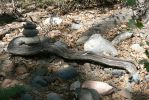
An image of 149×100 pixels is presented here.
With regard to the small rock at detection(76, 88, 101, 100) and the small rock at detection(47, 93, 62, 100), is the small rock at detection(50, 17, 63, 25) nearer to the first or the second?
the small rock at detection(47, 93, 62, 100)

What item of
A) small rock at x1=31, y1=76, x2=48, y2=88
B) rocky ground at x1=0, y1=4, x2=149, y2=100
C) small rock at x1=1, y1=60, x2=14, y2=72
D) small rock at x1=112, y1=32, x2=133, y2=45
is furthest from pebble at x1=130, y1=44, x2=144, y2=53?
small rock at x1=1, y1=60, x2=14, y2=72

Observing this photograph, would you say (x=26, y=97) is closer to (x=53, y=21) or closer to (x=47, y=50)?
(x=47, y=50)

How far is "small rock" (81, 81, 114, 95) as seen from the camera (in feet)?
16.8

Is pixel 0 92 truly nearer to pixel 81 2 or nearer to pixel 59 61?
pixel 59 61

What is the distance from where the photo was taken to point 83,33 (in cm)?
704

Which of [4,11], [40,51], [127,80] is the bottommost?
[127,80]

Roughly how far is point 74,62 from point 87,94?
1.25 meters

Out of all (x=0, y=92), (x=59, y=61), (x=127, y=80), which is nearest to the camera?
(x=0, y=92)

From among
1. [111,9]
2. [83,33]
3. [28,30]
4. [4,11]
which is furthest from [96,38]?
[4,11]

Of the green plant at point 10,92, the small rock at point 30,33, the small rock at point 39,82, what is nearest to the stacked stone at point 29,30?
the small rock at point 30,33

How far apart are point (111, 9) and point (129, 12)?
579 mm

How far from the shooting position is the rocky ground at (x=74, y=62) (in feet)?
17.4

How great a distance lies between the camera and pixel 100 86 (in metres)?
5.21

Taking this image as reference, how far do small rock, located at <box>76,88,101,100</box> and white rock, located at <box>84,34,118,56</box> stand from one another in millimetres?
1238
